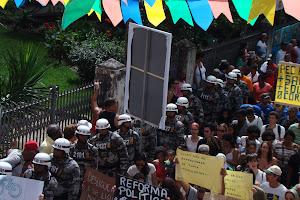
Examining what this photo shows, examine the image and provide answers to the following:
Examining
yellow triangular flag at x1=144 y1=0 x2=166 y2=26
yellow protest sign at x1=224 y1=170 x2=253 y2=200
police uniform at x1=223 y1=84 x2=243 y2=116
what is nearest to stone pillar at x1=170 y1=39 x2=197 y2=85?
police uniform at x1=223 y1=84 x2=243 y2=116

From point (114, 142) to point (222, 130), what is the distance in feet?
7.61

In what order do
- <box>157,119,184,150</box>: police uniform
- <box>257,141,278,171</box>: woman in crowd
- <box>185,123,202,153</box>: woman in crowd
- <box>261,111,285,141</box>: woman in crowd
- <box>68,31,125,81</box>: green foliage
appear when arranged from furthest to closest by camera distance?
<box>68,31,125,81</box>: green foliage
<box>261,111,285,141</box>: woman in crowd
<box>157,119,184,150</box>: police uniform
<box>185,123,202,153</box>: woman in crowd
<box>257,141,278,171</box>: woman in crowd

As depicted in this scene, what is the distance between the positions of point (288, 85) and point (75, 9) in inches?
189

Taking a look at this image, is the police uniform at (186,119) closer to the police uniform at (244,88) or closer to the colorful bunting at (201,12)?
the colorful bunting at (201,12)

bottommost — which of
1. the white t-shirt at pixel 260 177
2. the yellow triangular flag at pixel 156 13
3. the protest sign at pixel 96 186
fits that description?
the protest sign at pixel 96 186

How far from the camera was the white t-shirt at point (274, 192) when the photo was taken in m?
8.33

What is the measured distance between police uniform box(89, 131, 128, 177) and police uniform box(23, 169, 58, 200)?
4.50 ft

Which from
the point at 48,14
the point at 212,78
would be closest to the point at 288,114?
the point at 212,78

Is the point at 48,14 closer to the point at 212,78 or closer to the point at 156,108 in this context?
the point at 212,78

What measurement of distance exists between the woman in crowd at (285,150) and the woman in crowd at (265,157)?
0.41 meters

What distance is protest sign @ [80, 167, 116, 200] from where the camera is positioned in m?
8.25

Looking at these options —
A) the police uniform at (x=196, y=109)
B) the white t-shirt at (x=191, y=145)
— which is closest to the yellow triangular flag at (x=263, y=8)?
the white t-shirt at (x=191, y=145)

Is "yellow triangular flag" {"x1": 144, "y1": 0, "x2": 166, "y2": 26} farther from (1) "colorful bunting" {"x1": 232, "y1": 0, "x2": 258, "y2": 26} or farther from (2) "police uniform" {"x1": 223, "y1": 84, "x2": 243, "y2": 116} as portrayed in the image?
(2) "police uniform" {"x1": 223, "y1": 84, "x2": 243, "y2": 116}

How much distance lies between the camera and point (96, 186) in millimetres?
8391
